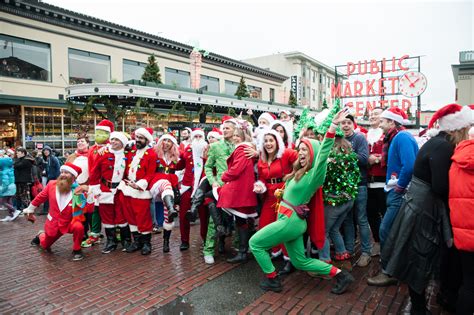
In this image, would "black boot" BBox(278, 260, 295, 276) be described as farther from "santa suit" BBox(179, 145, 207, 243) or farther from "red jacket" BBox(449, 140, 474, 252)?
"red jacket" BBox(449, 140, 474, 252)

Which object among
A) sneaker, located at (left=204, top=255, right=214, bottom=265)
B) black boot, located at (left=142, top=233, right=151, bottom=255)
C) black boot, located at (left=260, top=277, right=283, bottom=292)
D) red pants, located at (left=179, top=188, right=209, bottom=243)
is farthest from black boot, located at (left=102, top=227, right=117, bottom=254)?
black boot, located at (left=260, top=277, right=283, bottom=292)

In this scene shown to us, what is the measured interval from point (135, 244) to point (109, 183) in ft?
3.83

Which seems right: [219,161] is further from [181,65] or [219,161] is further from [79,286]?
[181,65]

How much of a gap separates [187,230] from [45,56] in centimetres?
1817

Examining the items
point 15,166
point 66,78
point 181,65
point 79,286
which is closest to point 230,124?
point 79,286

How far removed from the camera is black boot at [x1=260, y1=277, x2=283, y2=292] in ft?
12.3

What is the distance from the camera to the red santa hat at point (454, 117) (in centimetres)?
284

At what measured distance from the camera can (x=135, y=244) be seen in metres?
5.46

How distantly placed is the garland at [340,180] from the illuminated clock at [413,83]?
14303 mm

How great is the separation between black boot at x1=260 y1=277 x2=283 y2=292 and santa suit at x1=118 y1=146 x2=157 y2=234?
2.38 metres

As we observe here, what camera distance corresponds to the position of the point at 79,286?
407 cm

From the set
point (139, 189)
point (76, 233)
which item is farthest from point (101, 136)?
point (76, 233)

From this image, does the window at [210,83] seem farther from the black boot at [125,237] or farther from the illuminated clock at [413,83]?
the black boot at [125,237]

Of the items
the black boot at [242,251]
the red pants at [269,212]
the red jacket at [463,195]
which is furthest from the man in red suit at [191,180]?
the red jacket at [463,195]
